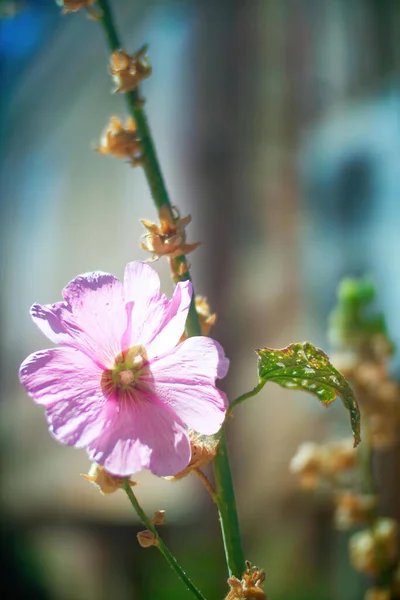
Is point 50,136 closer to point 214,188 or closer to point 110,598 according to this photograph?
point 214,188

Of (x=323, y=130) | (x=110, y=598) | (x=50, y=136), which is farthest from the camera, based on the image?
(x=50, y=136)

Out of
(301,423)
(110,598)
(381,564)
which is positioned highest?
(381,564)

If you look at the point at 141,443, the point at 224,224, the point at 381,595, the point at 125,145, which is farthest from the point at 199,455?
the point at 224,224

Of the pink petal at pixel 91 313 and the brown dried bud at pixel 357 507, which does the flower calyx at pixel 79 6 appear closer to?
the pink petal at pixel 91 313

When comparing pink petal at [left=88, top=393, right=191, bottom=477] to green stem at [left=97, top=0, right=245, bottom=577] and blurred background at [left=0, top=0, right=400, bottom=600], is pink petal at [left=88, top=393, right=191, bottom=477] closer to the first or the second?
green stem at [left=97, top=0, right=245, bottom=577]

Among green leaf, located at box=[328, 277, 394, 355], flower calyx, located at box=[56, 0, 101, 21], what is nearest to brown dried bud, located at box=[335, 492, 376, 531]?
green leaf, located at box=[328, 277, 394, 355]

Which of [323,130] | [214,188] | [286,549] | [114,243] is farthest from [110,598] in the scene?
[323,130]
